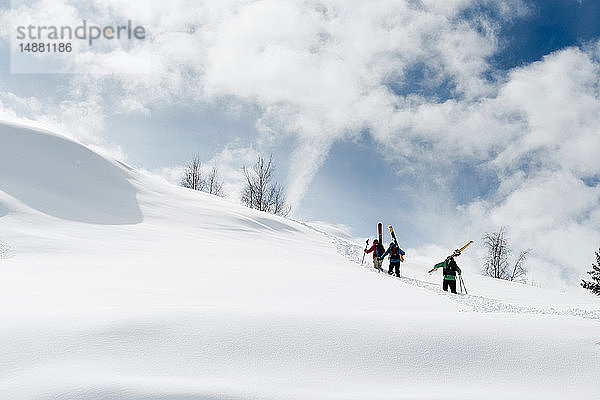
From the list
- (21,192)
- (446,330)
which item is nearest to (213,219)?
(21,192)

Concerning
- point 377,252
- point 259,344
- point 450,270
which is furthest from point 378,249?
point 259,344

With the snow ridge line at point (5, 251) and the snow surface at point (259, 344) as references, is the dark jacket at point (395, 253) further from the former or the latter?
the snow ridge line at point (5, 251)

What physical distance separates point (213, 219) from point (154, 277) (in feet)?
43.8

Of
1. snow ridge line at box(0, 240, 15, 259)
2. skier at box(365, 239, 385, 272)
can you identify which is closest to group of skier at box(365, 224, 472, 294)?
skier at box(365, 239, 385, 272)

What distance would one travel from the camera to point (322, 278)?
36.6 ft

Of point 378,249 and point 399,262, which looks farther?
point 378,249

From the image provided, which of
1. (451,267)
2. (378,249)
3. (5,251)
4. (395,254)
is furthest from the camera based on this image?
(378,249)

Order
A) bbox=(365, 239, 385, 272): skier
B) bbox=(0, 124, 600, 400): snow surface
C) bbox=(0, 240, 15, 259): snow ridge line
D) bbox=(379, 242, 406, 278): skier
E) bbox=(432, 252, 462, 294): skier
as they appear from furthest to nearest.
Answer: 1. bbox=(365, 239, 385, 272): skier
2. bbox=(379, 242, 406, 278): skier
3. bbox=(432, 252, 462, 294): skier
4. bbox=(0, 240, 15, 259): snow ridge line
5. bbox=(0, 124, 600, 400): snow surface

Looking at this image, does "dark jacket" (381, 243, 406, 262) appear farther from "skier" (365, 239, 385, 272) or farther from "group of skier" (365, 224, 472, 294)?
"skier" (365, 239, 385, 272)

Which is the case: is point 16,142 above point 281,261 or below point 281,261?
above

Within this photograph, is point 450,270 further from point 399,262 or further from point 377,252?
point 377,252

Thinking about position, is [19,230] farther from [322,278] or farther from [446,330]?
[446,330]

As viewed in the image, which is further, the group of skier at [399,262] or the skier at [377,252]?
the skier at [377,252]

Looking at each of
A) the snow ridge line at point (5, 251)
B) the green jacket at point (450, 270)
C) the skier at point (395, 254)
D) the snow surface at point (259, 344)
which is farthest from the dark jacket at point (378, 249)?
the snow ridge line at point (5, 251)
